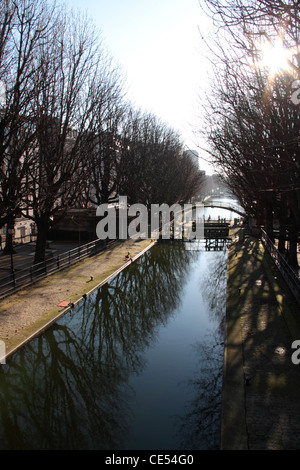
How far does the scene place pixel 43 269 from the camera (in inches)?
820

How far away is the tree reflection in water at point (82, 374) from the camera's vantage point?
8.32 meters

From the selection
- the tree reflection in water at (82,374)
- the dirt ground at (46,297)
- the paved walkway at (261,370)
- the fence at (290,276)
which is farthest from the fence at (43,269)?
the fence at (290,276)

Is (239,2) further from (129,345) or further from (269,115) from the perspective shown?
(129,345)

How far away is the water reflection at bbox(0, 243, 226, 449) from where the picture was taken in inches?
328

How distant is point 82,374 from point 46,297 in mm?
6583

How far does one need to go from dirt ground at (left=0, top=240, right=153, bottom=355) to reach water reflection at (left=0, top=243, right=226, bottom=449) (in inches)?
20.2

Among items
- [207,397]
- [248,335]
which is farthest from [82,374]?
[248,335]

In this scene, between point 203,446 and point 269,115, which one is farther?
point 269,115

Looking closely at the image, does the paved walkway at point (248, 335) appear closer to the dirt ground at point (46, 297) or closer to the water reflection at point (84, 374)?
the dirt ground at point (46, 297)

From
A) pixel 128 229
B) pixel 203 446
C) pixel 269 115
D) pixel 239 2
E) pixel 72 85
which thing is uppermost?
pixel 72 85

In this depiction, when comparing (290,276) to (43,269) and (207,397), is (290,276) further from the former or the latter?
(43,269)

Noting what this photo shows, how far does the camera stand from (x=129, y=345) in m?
13.3
